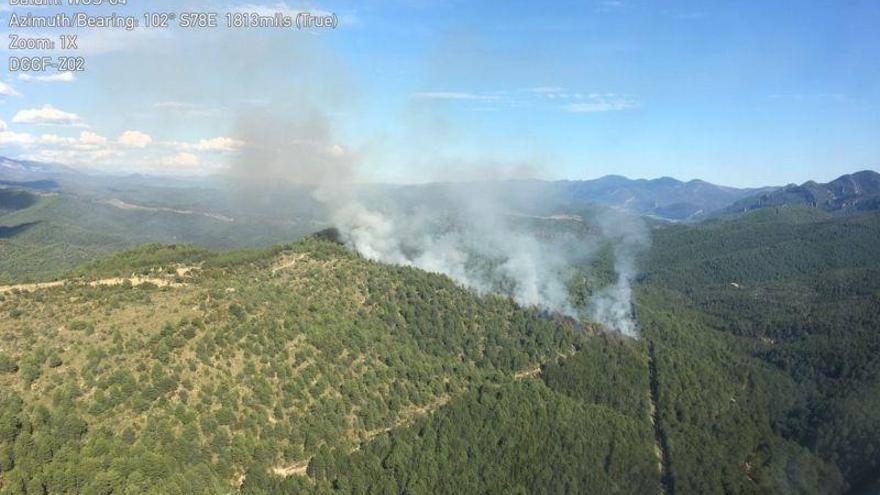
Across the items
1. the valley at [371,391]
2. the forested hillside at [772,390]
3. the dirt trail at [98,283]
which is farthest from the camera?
the forested hillside at [772,390]

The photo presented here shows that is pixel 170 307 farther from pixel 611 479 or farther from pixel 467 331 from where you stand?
pixel 611 479

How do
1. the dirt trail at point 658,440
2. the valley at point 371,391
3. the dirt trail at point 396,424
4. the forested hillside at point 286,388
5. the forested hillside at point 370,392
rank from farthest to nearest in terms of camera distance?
the dirt trail at point 658,440
the dirt trail at point 396,424
the valley at point 371,391
the forested hillside at point 370,392
the forested hillside at point 286,388

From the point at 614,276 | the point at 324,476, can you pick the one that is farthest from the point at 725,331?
the point at 324,476

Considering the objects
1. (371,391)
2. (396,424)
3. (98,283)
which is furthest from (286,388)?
(98,283)

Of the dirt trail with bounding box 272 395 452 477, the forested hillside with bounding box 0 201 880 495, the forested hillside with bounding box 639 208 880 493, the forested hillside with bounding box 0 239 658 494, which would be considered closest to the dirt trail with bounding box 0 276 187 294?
the forested hillside with bounding box 0 201 880 495

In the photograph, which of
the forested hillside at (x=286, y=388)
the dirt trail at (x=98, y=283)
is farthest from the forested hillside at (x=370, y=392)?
the dirt trail at (x=98, y=283)

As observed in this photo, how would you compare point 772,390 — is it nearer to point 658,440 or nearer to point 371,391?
point 658,440

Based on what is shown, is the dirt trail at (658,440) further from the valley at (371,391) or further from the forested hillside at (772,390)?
the forested hillside at (772,390)

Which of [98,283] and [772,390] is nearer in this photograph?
[98,283]

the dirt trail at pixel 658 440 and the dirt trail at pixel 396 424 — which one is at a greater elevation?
the dirt trail at pixel 396 424
